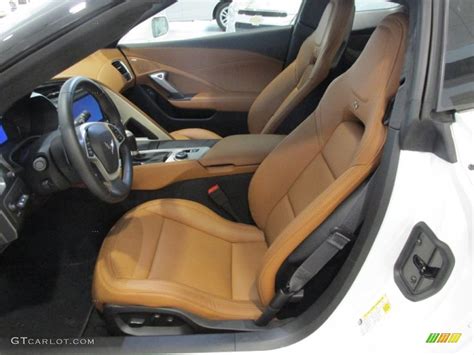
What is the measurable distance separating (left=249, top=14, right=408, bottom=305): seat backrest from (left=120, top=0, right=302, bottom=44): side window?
1.35 metres

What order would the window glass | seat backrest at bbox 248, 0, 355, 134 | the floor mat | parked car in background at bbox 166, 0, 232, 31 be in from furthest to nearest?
parked car in background at bbox 166, 0, 232, 31
seat backrest at bbox 248, 0, 355, 134
the floor mat
the window glass

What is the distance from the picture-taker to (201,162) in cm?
139

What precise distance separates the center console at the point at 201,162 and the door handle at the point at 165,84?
0.97 meters

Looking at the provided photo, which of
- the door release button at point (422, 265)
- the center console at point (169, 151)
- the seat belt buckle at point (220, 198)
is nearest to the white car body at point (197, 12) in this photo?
the center console at point (169, 151)

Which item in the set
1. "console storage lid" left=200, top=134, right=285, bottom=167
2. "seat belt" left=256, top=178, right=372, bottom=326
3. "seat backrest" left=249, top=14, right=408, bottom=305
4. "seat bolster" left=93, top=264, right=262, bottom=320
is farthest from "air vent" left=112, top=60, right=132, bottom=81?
"seat belt" left=256, top=178, right=372, bottom=326

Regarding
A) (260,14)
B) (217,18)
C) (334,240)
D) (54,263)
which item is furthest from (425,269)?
(217,18)

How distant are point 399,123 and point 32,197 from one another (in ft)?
2.56

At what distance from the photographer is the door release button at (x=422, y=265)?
2.42 feet

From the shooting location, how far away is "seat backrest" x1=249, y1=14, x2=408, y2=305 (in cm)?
84

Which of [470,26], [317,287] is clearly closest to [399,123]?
[470,26]

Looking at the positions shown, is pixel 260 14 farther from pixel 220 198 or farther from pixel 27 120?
pixel 27 120

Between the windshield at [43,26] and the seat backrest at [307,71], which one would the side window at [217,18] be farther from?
the windshield at [43,26]

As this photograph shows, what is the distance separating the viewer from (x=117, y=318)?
40.1 inches

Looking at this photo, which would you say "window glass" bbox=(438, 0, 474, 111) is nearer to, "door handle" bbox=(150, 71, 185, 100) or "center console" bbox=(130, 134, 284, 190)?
"center console" bbox=(130, 134, 284, 190)
